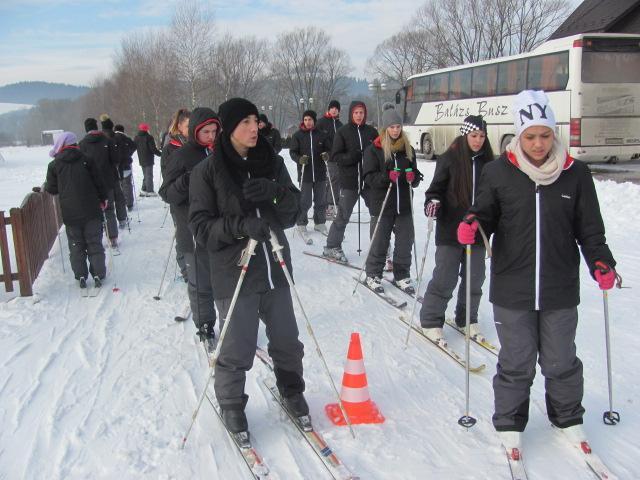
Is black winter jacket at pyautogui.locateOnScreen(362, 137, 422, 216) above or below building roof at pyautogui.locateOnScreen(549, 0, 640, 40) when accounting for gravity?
below

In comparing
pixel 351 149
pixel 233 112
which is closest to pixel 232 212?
pixel 233 112

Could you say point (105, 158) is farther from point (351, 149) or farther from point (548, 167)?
point (548, 167)

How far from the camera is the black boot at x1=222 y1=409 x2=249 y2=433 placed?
3.44 m

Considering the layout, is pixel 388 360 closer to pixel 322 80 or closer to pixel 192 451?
pixel 192 451

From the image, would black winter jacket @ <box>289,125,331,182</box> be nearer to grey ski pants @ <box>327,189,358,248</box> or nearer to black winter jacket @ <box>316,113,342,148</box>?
black winter jacket @ <box>316,113,342,148</box>

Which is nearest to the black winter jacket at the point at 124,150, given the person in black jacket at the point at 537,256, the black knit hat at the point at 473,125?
the black knit hat at the point at 473,125

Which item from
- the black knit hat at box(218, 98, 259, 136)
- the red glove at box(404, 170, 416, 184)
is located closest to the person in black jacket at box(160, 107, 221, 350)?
the black knit hat at box(218, 98, 259, 136)

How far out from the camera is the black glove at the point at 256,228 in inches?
126

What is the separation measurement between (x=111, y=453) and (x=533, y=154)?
303 cm

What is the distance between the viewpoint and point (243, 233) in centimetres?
325

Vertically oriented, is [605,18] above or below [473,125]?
above

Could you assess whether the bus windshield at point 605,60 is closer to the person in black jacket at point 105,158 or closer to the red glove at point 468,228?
the person in black jacket at point 105,158

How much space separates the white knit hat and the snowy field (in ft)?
6.27

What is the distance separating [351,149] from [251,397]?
4396 millimetres
